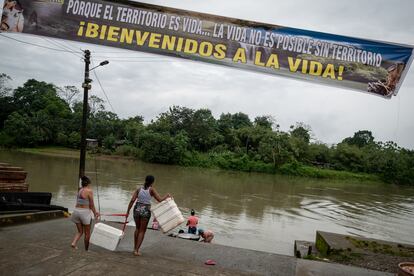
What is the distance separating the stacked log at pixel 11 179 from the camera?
333 inches

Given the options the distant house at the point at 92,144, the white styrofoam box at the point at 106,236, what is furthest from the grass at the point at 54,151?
the white styrofoam box at the point at 106,236

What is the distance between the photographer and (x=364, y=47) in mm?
5875

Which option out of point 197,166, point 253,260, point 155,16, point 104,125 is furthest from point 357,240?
point 104,125

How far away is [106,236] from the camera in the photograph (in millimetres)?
5949

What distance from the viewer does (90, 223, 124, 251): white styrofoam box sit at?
19.3 ft

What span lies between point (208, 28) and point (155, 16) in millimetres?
928

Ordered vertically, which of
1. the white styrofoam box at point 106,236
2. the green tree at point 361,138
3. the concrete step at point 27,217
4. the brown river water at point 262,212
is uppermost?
the green tree at point 361,138

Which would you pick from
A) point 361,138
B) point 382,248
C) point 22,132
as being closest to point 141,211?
point 382,248

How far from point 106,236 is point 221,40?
3750mm

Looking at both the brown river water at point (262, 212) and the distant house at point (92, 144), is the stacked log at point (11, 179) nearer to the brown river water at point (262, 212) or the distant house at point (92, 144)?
the brown river water at point (262, 212)

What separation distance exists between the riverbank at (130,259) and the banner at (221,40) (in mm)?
3151

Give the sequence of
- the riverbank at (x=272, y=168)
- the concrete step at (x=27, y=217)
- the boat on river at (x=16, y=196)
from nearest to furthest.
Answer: the concrete step at (x=27, y=217), the boat on river at (x=16, y=196), the riverbank at (x=272, y=168)

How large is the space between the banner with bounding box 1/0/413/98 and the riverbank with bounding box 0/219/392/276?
3.15 m

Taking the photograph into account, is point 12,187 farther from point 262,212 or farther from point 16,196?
point 262,212
